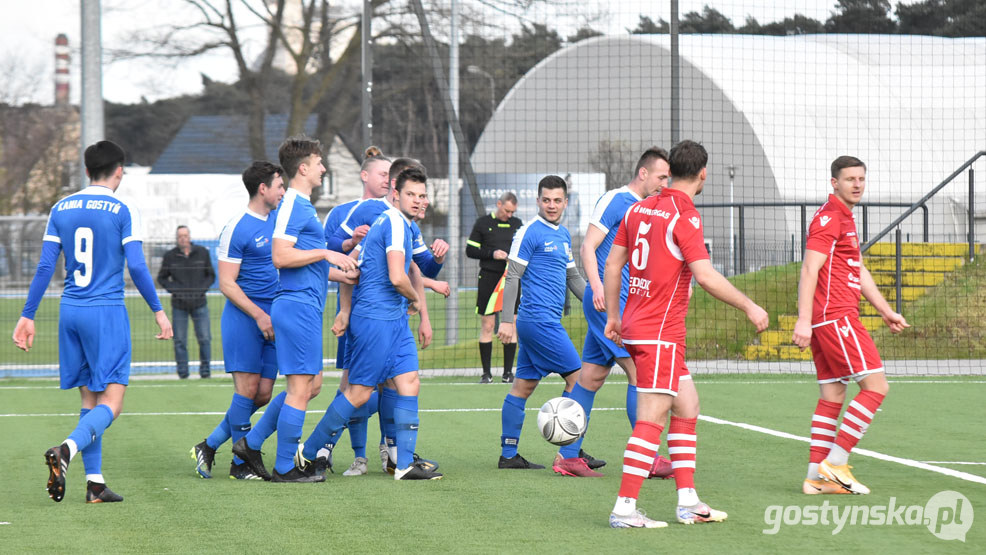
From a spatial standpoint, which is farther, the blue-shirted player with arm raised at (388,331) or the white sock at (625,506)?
the blue-shirted player with arm raised at (388,331)

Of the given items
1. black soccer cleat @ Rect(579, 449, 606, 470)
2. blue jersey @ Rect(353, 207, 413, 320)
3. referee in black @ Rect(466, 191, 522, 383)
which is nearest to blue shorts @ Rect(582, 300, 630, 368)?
black soccer cleat @ Rect(579, 449, 606, 470)

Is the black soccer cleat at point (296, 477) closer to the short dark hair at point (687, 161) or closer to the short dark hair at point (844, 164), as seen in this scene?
the short dark hair at point (687, 161)

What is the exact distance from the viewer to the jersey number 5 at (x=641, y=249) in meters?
5.61

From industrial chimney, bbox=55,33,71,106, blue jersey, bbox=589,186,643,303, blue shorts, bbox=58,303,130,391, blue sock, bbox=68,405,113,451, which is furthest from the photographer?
industrial chimney, bbox=55,33,71,106

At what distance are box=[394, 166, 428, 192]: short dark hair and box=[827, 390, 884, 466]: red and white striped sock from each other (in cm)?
290

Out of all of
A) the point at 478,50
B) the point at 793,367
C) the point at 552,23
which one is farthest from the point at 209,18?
the point at 793,367

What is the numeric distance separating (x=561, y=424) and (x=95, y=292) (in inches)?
111

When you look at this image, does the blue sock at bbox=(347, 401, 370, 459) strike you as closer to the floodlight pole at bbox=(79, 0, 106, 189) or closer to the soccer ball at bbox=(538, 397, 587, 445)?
the soccer ball at bbox=(538, 397, 587, 445)

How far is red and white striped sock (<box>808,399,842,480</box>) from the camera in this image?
6555mm

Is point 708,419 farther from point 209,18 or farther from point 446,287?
point 209,18

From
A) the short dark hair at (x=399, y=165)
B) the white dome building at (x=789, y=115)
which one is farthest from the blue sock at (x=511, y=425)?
the white dome building at (x=789, y=115)

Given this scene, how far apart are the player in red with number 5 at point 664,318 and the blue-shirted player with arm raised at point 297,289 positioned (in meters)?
1.95

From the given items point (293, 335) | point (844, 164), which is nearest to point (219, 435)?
point (293, 335)

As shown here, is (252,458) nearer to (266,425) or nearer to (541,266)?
(266,425)
